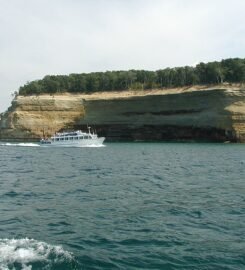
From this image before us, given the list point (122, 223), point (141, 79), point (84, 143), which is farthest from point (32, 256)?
point (141, 79)

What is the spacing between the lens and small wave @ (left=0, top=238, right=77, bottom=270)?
1124cm

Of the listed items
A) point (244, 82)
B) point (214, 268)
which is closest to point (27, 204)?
point (214, 268)

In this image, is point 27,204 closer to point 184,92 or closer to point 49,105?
point 184,92

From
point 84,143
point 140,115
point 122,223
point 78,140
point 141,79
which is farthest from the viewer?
point 141,79

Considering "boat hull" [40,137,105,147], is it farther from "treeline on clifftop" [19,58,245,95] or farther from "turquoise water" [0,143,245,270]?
"turquoise water" [0,143,245,270]

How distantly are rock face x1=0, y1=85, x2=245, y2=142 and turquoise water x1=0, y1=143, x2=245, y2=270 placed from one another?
59.2 meters

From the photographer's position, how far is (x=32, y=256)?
1177 centimetres

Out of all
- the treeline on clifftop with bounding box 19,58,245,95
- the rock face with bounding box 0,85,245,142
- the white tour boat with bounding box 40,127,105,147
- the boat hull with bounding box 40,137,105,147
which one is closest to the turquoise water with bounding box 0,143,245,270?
the boat hull with bounding box 40,137,105,147

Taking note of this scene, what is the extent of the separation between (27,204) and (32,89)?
4205 inches

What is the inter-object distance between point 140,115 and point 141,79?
22088 mm

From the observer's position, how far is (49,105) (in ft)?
350

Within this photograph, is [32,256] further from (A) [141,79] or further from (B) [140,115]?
(A) [141,79]

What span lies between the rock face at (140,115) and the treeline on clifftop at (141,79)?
4614mm

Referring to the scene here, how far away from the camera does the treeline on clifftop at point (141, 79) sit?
313 feet
